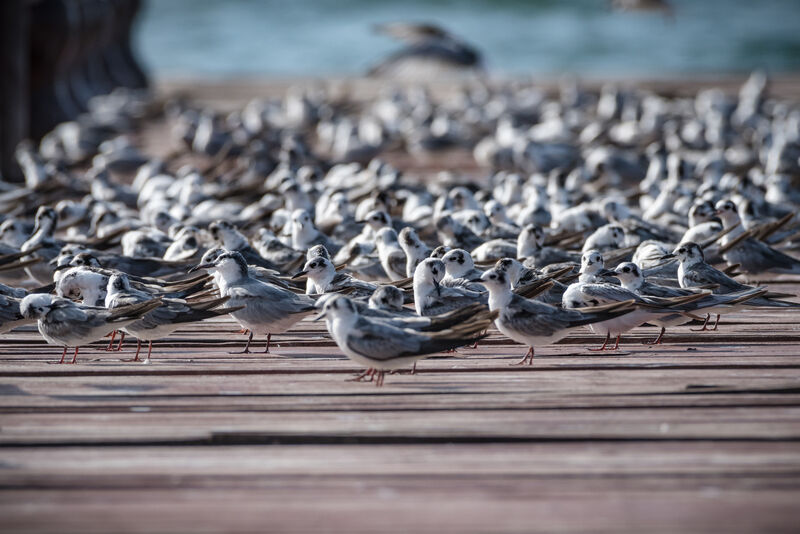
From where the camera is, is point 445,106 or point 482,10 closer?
point 445,106

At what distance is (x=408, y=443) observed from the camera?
374cm

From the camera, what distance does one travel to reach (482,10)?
50.2 meters

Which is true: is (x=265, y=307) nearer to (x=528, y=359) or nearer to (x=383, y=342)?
(x=383, y=342)

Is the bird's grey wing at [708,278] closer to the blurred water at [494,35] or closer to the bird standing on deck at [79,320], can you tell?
the bird standing on deck at [79,320]

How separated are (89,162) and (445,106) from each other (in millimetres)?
6422

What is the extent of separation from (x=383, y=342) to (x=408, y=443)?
2.62 feet

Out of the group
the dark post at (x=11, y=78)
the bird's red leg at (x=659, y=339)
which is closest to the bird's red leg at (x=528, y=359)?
the bird's red leg at (x=659, y=339)

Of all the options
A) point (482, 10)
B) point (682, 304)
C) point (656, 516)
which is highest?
point (656, 516)

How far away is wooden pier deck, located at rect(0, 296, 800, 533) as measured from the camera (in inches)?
123

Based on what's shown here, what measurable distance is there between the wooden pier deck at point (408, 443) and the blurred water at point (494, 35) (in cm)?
3788

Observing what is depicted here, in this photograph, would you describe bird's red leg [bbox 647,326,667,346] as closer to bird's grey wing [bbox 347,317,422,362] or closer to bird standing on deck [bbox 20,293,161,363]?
bird's grey wing [bbox 347,317,422,362]

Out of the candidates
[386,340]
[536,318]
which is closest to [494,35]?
[536,318]

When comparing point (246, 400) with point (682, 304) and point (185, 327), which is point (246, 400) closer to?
point (185, 327)

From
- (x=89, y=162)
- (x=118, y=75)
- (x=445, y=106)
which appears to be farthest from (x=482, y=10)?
(x=89, y=162)
